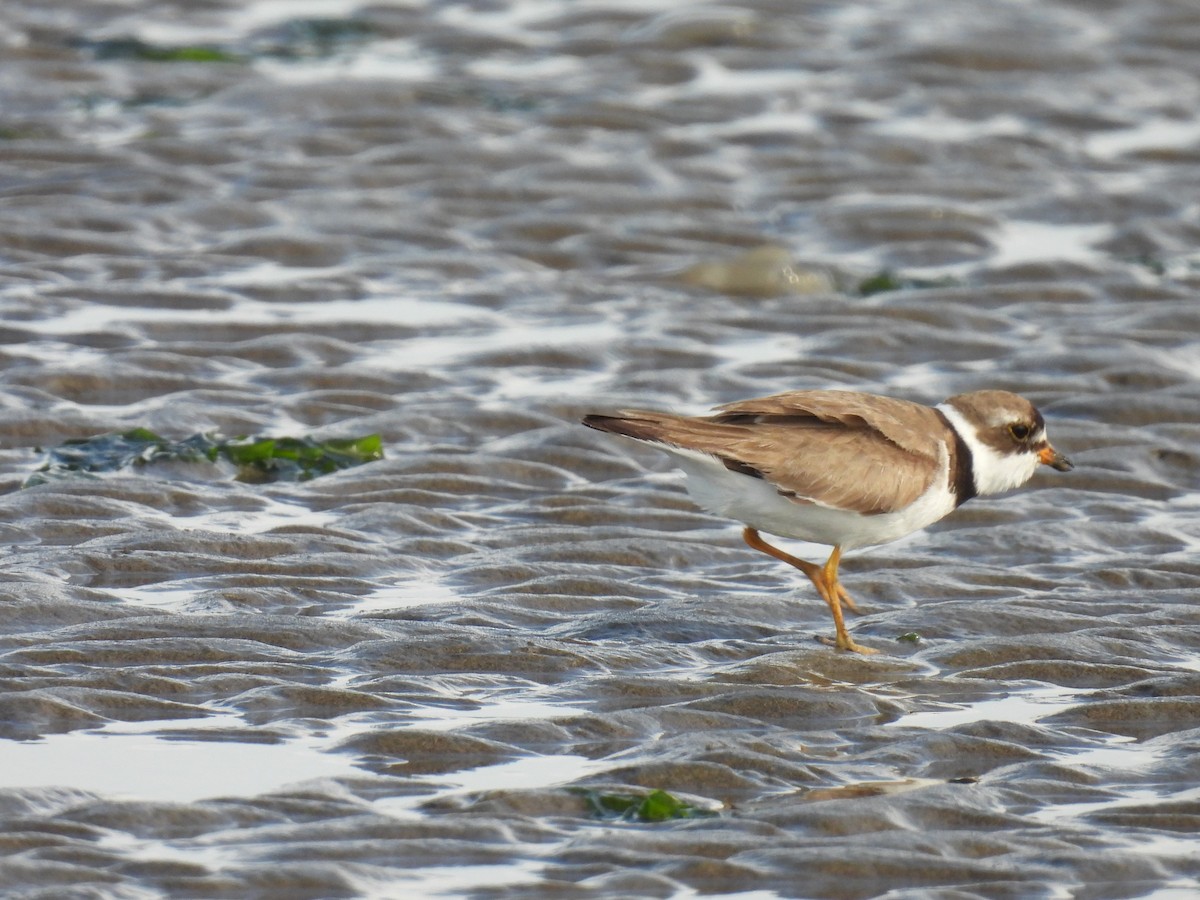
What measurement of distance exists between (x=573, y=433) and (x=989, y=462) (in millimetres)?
2218

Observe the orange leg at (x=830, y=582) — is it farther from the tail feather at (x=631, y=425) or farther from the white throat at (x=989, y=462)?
the tail feather at (x=631, y=425)

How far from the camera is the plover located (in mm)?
6918

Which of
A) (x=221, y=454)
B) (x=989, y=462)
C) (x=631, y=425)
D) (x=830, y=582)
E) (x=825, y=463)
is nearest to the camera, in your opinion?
(x=631, y=425)

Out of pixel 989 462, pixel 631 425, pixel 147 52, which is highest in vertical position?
pixel 147 52

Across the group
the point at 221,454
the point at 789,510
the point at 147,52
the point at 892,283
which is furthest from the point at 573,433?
the point at 147,52

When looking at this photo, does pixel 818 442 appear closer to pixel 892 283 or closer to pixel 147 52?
pixel 892 283

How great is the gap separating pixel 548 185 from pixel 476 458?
14.3 feet

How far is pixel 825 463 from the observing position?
7012 mm

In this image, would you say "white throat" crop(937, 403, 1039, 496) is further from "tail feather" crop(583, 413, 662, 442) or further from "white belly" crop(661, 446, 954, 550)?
"tail feather" crop(583, 413, 662, 442)

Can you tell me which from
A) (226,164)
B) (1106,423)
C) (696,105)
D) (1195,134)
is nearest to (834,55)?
(696,105)

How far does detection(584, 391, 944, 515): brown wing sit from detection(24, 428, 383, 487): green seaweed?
6.80 ft

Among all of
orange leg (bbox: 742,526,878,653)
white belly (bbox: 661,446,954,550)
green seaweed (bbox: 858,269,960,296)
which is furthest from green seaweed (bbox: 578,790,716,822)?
green seaweed (bbox: 858,269,960,296)

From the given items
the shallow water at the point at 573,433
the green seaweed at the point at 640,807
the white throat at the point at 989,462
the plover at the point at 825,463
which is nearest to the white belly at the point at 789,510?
the plover at the point at 825,463

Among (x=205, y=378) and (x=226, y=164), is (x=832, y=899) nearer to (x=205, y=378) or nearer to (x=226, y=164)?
(x=205, y=378)
